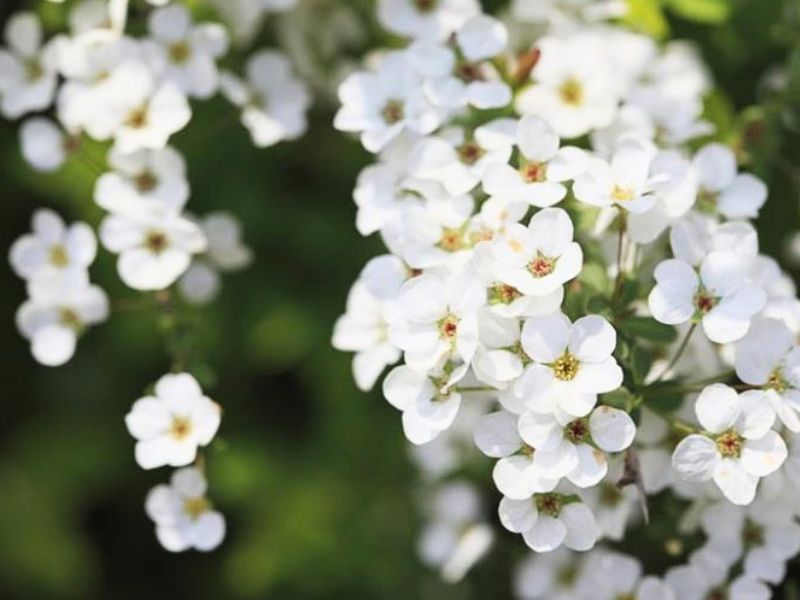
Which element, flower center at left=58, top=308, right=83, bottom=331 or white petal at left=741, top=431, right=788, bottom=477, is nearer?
white petal at left=741, top=431, right=788, bottom=477

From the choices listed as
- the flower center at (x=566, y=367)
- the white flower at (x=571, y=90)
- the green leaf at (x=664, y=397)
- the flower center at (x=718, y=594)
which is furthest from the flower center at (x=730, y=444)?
the white flower at (x=571, y=90)

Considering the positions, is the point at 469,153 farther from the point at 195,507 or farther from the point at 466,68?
the point at 195,507

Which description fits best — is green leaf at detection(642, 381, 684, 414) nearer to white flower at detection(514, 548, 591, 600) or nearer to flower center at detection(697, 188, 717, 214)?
flower center at detection(697, 188, 717, 214)

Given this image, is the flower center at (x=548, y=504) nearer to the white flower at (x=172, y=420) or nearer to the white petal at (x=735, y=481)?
the white petal at (x=735, y=481)

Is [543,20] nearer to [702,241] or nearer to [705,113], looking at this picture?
[705,113]

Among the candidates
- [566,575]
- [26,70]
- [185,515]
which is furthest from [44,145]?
[566,575]

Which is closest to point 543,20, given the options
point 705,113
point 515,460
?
point 705,113

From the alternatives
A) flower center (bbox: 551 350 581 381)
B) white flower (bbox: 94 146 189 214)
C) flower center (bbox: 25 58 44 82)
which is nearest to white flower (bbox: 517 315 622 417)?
flower center (bbox: 551 350 581 381)
